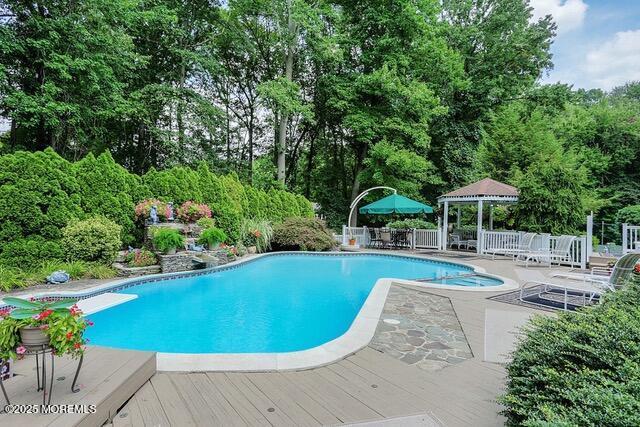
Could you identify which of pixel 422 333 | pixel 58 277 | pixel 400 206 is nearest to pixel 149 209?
pixel 58 277

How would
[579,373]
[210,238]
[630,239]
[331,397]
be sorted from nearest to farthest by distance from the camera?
[579,373], [331,397], [210,238], [630,239]

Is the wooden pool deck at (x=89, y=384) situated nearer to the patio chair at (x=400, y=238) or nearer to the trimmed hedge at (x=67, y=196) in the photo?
the trimmed hedge at (x=67, y=196)

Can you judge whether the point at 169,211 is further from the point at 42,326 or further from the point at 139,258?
the point at 42,326

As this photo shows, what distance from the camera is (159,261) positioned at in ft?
28.6

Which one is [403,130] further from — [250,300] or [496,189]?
[250,300]

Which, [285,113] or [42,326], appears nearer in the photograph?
[42,326]

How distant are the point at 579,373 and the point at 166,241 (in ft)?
28.1

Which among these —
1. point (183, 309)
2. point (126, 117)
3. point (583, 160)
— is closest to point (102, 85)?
point (126, 117)

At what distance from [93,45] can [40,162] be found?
7.63 meters

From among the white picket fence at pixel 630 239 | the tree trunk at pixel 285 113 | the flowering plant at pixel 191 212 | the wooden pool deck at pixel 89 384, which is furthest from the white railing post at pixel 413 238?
the wooden pool deck at pixel 89 384

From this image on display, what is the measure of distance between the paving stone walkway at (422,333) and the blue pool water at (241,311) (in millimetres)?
883

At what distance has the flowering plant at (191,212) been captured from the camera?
10.4 meters

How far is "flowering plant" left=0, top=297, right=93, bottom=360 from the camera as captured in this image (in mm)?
1866

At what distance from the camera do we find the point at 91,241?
771 centimetres
